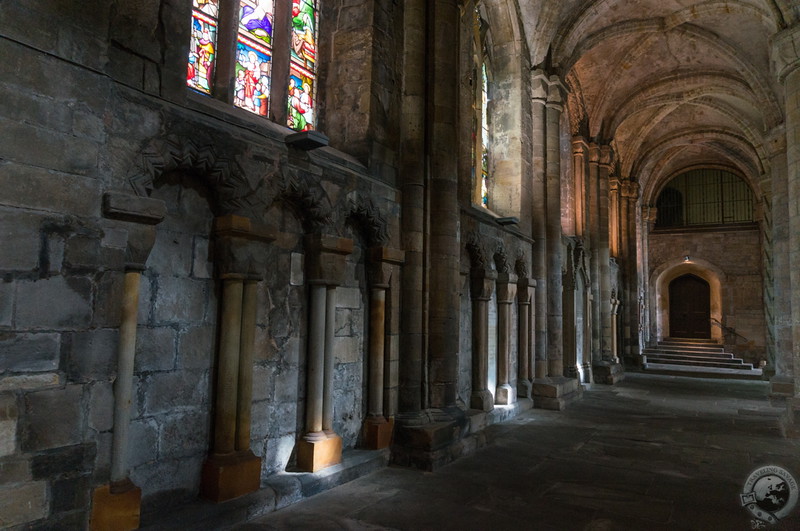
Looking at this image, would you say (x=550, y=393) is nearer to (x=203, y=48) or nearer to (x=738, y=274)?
(x=203, y=48)

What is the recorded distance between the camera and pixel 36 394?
2637mm

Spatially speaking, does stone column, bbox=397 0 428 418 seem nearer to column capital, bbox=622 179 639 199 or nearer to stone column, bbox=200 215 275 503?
stone column, bbox=200 215 275 503

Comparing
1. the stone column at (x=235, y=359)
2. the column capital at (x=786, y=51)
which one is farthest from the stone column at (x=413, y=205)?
the column capital at (x=786, y=51)

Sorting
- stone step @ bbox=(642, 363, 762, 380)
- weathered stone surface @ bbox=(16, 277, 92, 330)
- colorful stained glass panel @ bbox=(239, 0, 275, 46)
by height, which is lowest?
stone step @ bbox=(642, 363, 762, 380)

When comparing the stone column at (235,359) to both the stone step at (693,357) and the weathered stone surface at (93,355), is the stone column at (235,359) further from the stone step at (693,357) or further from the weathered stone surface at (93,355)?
the stone step at (693,357)

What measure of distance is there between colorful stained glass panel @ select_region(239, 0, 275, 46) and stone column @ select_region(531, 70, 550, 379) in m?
6.02

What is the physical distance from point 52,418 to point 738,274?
84.1 ft

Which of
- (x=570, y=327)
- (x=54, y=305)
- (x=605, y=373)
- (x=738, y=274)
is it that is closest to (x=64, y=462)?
(x=54, y=305)

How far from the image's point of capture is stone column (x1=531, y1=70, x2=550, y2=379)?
30.4ft

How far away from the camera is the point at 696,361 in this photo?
60.0 ft

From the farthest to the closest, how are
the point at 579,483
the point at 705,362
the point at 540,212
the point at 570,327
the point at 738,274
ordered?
the point at 738,274, the point at 705,362, the point at 570,327, the point at 540,212, the point at 579,483

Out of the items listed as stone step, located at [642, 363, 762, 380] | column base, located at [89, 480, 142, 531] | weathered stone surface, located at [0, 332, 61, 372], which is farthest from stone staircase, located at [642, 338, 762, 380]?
weathered stone surface, located at [0, 332, 61, 372]

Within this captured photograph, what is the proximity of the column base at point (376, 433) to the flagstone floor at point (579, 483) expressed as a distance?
0.93 ft

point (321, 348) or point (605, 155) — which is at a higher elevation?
point (605, 155)
